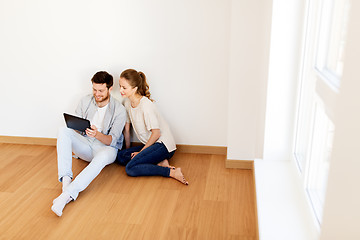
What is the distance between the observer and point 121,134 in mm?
2982

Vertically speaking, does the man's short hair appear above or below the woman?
above

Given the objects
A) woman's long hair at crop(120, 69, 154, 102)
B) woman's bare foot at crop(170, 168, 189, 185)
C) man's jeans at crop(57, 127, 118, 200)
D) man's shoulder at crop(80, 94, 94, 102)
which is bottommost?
woman's bare foot at crop(170, 168, 189, 185)

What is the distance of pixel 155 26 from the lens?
286cm

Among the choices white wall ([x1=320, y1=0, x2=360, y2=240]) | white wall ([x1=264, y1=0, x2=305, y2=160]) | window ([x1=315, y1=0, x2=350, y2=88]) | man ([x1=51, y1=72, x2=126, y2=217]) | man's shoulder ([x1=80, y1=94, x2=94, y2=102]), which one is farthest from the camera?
man's shoulder ([x1=80, y1=94, x2=94, y2=102])

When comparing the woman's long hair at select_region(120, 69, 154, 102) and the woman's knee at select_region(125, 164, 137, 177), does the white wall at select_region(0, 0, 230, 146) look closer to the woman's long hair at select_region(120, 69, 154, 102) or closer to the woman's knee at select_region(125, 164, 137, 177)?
the woman's long hair at select_region(120, 69, 154, 102)

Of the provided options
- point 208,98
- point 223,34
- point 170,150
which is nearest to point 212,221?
point 170,150

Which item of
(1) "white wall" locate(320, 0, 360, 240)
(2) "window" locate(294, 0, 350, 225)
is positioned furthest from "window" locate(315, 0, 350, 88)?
(1) "white wall" locate(320, 0, 360, 240)

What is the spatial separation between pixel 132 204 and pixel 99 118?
786 millimetres

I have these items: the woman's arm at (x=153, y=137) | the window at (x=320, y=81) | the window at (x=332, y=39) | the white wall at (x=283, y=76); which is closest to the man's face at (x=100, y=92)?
the woman's arm at (x=153, y=137)

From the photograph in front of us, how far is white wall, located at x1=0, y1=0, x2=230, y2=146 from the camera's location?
111 inches

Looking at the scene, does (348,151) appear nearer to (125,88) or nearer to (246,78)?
(246,78)

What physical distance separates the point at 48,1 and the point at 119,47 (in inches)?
24.2

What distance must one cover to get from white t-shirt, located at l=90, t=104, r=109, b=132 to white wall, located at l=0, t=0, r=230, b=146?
278 mm

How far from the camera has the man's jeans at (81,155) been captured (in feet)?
8.36
